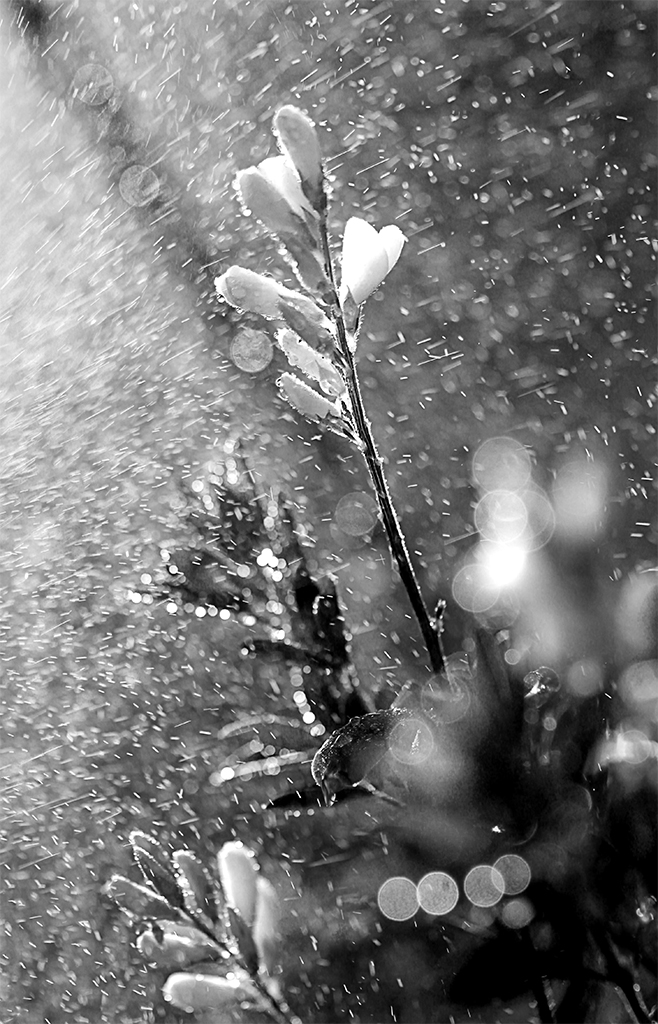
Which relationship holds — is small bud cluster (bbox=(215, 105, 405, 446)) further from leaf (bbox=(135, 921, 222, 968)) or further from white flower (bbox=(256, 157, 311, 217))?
leaf (bbox=(135, 921, 222, 968))

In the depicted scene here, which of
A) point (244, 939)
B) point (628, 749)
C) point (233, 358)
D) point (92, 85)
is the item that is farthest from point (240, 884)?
point (92, 85)

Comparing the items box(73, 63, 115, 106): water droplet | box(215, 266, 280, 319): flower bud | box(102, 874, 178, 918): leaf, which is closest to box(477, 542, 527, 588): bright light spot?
box(215, 266, 280, 319): flower bud

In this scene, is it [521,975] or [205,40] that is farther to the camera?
[205,40]

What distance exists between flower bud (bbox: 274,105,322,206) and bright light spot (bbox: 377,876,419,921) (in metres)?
0.22

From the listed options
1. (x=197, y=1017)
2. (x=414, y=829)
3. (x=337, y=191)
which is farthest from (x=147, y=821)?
Result: (x=337, y=191)

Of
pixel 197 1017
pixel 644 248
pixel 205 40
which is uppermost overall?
pixel 205 40

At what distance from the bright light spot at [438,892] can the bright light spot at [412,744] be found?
0.05m

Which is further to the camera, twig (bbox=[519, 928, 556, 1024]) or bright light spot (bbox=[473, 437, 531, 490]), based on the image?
bright light spot (bbox=[473, 437, 531, 490])

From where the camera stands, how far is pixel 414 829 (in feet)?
0.60

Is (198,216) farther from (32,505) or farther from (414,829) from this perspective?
(414,829)

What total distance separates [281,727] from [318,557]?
8 cm

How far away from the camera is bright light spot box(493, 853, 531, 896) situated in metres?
0.18

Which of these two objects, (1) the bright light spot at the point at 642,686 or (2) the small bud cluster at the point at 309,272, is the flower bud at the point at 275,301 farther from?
(1) the bright light spot at the point at 642,686

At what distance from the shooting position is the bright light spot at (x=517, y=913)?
18 cm
